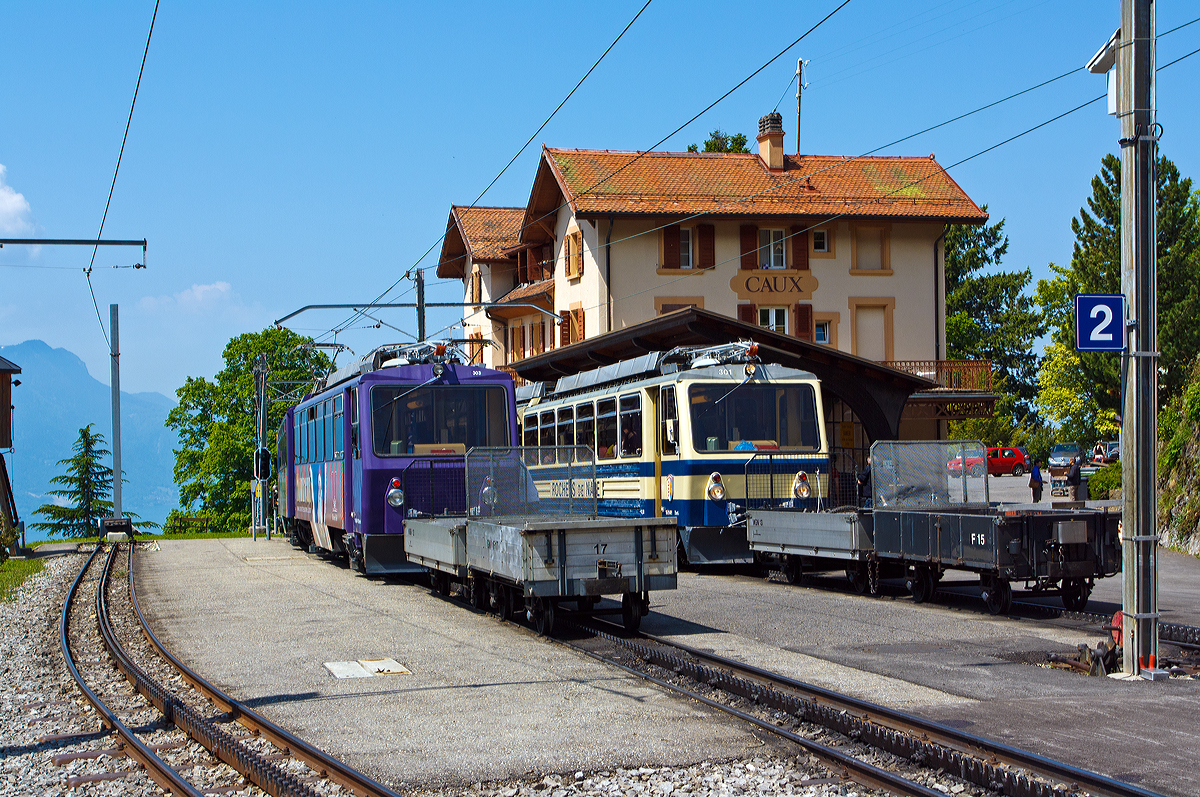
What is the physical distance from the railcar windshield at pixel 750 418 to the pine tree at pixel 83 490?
65744mm

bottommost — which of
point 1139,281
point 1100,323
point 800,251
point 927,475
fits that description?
point 927,475

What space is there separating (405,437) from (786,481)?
5599 mm

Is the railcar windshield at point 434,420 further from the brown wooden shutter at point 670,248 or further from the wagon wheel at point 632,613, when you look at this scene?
the brown wooden shutter at point 670,248

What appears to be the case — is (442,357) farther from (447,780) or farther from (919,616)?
(447,780)

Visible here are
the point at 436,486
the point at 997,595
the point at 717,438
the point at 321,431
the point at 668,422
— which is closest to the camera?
the point at 997,595

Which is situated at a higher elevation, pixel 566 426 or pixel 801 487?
pixel 566 426

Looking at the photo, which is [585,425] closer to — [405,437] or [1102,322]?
[405,437]

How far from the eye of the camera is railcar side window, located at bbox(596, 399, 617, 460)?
2059cm

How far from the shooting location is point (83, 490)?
78.4 metres

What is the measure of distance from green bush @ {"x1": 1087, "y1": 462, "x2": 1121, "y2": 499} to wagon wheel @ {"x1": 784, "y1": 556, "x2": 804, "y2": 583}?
56.9 feet

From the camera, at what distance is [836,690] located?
917cm

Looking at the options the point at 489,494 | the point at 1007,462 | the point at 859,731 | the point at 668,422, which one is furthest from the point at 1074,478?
the point at 1007,462

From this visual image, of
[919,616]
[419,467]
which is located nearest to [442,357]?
[419,467]

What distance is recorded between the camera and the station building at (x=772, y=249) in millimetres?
38094
